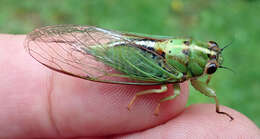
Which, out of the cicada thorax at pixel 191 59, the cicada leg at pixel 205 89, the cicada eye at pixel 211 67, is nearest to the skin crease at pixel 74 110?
the cicada leg at pixel 205 89

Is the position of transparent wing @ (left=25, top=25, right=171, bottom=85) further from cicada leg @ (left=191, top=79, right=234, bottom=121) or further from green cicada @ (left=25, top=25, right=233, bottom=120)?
cicada leg @ (left=191, top=79, right=234, bottom=121)

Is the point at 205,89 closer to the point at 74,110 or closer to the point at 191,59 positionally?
the point at 191,59

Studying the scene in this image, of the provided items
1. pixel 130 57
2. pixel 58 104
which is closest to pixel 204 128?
pixel 130 57

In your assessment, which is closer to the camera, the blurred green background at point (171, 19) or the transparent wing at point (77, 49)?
the transparent wing at point (77, 49)

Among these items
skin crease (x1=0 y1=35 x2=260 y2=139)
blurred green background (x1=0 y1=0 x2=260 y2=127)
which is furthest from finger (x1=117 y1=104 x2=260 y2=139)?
blurred green background (x1=0 y1=0 x2=260 y2=127)

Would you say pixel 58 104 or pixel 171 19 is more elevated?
pixel 171 19

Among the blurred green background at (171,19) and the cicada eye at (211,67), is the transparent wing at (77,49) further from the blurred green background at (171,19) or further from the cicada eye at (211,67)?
the blurred green background at (171,19)
